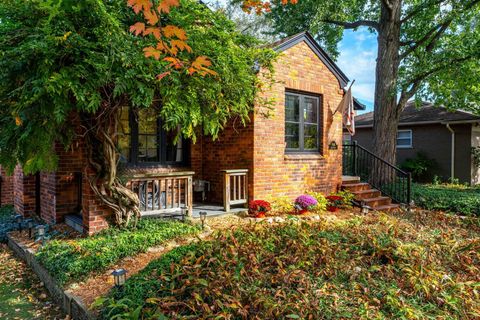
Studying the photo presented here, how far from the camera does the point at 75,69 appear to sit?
3.94m

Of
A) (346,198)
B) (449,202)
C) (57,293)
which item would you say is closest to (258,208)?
(346,198)

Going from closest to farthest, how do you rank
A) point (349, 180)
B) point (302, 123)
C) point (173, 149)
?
point (173, 149) < point (302, 123) < point (349, 180)

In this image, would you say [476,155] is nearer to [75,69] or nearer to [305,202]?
[305,202]

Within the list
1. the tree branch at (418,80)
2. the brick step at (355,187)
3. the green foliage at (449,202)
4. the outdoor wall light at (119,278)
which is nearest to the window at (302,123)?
the brick step at (355,187)

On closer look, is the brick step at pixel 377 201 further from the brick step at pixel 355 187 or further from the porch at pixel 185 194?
the porch at pixel 185 194

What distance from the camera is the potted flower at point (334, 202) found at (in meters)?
8.33

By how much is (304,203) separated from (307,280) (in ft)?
14.6

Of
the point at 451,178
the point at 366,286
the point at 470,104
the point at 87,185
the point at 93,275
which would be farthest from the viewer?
the point at 451,178

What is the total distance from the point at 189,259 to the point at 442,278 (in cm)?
263

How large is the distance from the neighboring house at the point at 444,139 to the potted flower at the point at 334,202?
28.5 feet

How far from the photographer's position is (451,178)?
15.7 meters

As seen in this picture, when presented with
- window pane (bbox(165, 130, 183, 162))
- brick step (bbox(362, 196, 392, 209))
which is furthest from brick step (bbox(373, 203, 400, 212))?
window pane (bbox(165, 130, 183, 162))

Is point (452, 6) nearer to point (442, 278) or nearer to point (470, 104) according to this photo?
point (470, 104)

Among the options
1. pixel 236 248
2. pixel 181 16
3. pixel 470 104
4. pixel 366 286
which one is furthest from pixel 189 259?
pixel 470 104
